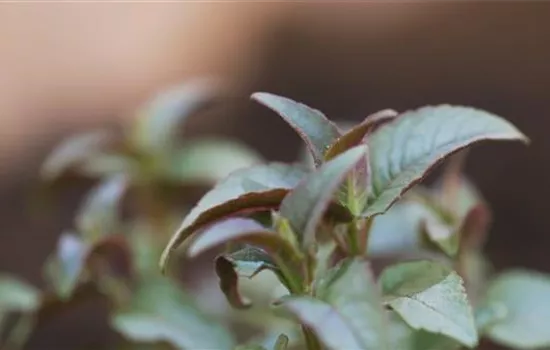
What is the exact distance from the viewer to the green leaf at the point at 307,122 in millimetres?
557

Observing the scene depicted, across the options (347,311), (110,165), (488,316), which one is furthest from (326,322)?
(110,165)

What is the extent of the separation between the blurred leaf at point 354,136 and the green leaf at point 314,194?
42 millimetres

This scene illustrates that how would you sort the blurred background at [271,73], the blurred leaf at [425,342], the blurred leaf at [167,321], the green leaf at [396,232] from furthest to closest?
1. the blurred background at [271,73]
2. the green leaf at [396,232]
3. the blurred leaf at [167,321]
4. the blurred leaf at [425,342]

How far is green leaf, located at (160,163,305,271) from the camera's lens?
522 mm

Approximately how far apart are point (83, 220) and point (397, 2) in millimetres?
1138

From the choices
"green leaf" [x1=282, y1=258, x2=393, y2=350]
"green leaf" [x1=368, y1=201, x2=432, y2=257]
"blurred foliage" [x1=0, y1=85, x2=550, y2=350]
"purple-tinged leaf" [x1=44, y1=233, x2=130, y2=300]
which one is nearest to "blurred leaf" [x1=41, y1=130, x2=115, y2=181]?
"blurred foliage" [x1=0, y1=85, x2=550, y2=350]

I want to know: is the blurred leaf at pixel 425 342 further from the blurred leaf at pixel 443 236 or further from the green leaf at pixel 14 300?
the green leaf at pixel 14 300

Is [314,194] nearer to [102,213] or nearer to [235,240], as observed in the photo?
[235,240]

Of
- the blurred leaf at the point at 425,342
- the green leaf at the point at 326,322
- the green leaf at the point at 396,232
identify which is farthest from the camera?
the green leaf at the point at 396,232

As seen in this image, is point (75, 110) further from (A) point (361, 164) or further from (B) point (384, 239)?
(A) point (361, 164)

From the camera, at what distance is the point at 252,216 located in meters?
0.56

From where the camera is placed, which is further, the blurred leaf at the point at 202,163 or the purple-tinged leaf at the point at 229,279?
the blurred leaf at the point at 202,163

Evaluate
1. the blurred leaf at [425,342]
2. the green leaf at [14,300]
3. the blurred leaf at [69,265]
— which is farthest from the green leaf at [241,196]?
the green leaf at [14,300]

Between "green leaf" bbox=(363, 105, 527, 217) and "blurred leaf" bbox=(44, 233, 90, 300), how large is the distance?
0.27 metres
